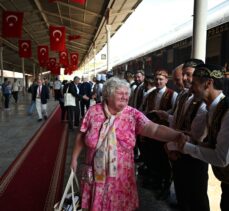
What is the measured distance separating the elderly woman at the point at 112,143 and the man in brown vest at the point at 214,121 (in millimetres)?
220

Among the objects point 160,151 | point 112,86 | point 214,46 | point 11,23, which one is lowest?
point 160,151

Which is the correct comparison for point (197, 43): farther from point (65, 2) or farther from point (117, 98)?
point (65, 2)

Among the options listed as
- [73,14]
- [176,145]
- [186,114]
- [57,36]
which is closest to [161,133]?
[176,145]

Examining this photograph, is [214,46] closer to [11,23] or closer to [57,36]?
[11,23]

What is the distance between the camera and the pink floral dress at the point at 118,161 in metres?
2.40

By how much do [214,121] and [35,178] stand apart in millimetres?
3307

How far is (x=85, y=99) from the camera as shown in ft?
34.2

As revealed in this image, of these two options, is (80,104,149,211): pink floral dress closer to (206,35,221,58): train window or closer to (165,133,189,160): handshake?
(165,133,189,160): handshake

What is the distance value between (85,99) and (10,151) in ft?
14.1

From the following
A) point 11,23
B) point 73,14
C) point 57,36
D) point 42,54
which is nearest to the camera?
point 11,23

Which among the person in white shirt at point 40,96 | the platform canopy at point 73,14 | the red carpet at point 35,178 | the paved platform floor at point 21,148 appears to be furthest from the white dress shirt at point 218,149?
the platform canopy at point 73,14

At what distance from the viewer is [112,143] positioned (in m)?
2.36

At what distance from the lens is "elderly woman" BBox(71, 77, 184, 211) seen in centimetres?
238

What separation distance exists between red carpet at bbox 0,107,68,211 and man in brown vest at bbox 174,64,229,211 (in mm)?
2181
